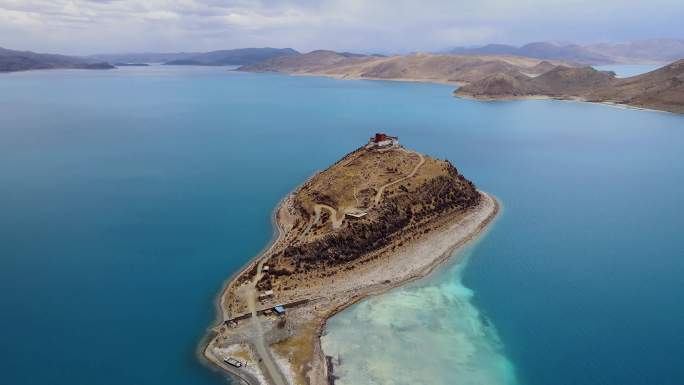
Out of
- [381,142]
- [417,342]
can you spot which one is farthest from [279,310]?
[381,142]

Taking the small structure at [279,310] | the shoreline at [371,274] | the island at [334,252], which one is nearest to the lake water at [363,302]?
the shoreline at [371,274]

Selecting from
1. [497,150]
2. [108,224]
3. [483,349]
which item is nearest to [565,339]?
[483,349]

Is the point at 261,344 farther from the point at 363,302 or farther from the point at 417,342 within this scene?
the point at 417,342

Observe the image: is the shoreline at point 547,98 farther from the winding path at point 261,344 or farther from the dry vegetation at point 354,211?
the winding path at point 261,344

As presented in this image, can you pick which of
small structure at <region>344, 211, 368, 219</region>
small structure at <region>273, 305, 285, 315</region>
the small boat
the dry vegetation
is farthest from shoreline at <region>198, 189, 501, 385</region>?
small structure at <region>344, 211, 368, 219</region>

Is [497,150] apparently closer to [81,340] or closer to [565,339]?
[565,339]
